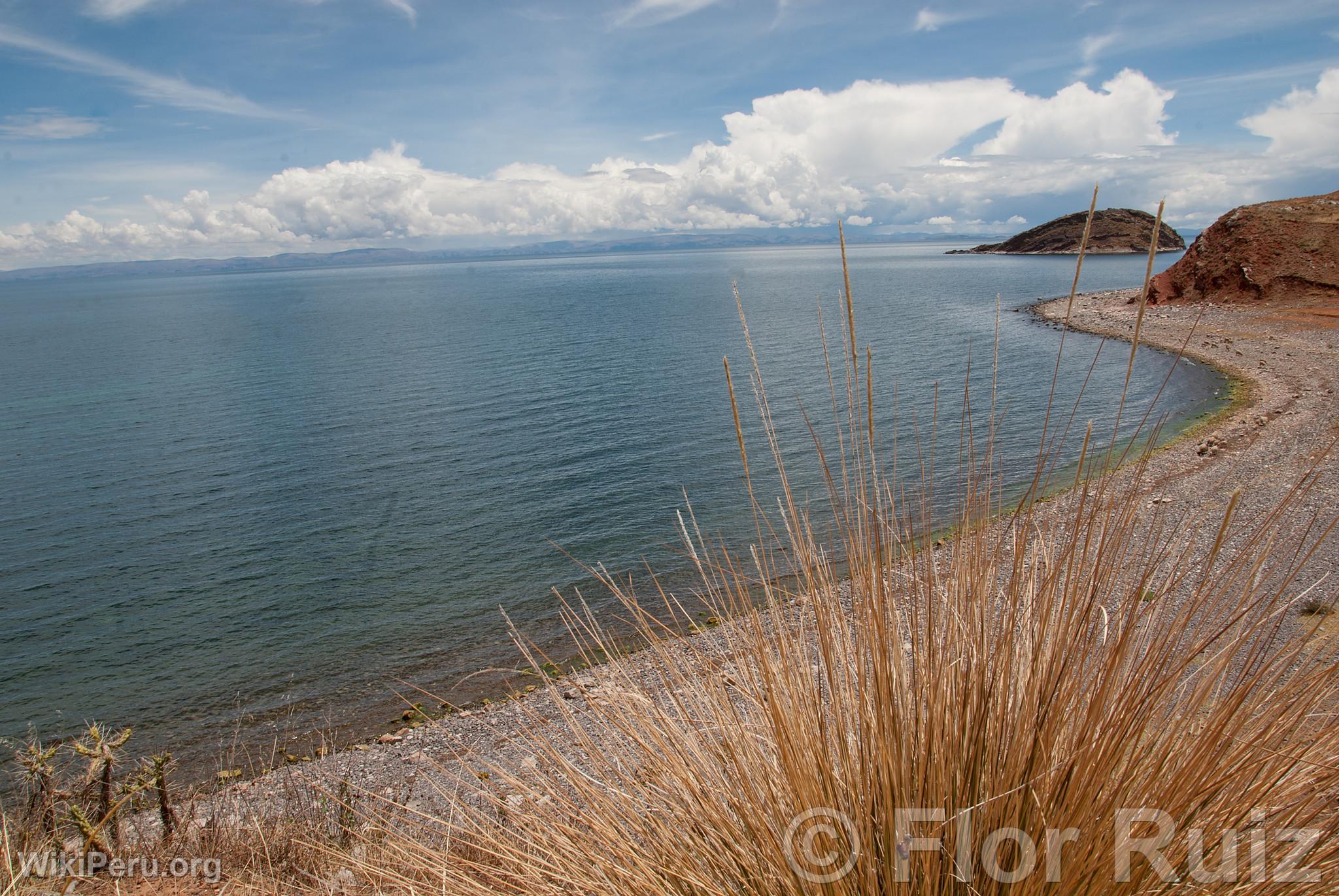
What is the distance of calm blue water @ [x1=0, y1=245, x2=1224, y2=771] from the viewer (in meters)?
11.1

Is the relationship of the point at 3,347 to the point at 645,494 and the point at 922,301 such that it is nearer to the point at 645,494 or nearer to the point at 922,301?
the point at 645,494

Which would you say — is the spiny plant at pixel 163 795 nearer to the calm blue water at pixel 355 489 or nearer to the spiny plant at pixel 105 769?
the spiny plant at pixel 105 769

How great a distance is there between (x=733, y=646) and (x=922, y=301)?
219 ft

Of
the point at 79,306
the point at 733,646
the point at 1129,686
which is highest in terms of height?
the point at 1129,686

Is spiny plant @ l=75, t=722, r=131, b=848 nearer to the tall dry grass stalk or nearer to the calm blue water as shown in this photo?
the tall dry grass stalk

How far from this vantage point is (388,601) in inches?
511

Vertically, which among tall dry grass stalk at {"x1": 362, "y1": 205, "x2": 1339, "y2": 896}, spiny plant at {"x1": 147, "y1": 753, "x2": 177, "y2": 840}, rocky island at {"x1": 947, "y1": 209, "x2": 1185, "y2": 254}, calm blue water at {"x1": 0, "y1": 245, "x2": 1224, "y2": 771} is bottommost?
rocky island at {"x1": 947, "y1": 209, "x2": 1185, "y2": 254}

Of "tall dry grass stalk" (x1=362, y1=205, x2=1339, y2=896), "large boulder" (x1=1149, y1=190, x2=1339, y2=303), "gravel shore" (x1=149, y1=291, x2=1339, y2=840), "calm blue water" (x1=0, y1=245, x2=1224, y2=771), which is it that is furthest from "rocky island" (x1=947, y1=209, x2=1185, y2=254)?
"tall dry grass stalk" (x1=362, y1=205, x2=1339, y2=896)

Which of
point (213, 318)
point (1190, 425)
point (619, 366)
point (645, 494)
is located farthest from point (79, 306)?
point (1190, 425)

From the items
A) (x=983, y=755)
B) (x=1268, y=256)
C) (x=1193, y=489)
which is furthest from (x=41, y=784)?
(x=1268, y=256)

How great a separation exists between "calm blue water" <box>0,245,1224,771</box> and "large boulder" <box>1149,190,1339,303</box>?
892cm

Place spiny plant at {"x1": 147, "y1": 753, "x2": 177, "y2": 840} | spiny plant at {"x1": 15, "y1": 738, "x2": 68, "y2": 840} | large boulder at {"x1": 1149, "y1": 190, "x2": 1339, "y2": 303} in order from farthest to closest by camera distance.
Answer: large boulder at {"x1": 1149, "y1": 190, "x2": 1339, "y2": 303}, spiny plant at {"x1": 147, "y1": 753, "x2": 177, "y2": 840}, spiny plant at {"x1": 15, "y1": 738, "x2": 68, "y2": 840}

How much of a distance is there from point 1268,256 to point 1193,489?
34266 millimetres

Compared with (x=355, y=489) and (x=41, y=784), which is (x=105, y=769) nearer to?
(x=41, y=784)
